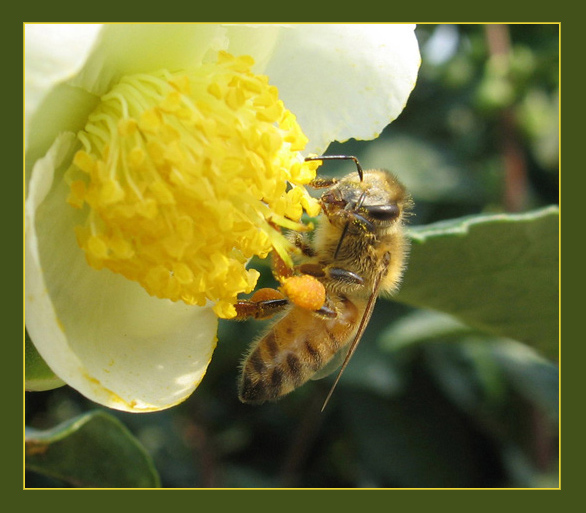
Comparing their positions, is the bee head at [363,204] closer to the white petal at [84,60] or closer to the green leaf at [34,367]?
the white petal at [84,60]

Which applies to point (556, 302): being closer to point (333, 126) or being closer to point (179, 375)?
point (333, 126)

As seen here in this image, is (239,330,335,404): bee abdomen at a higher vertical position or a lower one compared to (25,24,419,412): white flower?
lower

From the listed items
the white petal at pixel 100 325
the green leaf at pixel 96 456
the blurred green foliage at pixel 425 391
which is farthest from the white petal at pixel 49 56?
the blurred green foliage at pixel 425 391

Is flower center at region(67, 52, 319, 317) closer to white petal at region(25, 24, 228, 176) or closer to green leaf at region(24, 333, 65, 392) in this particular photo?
white petal at region(25, 24, 228, 176)

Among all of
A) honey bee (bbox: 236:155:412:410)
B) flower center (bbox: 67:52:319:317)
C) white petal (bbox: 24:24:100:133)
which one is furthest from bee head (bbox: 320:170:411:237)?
white petal (bbox: 24:24:100:133)

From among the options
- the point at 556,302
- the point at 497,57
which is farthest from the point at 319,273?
the point at 497,57

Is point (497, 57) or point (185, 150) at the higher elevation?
point (185, 150)

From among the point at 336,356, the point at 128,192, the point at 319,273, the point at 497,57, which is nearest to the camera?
the point at 128,192
